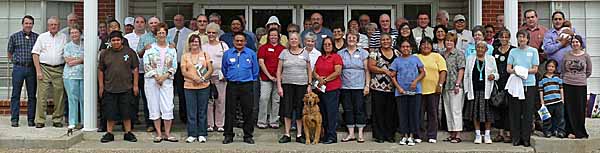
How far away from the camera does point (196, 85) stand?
28.5ft

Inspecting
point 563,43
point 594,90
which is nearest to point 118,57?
point 563,43

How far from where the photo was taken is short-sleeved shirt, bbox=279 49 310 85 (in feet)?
28.5

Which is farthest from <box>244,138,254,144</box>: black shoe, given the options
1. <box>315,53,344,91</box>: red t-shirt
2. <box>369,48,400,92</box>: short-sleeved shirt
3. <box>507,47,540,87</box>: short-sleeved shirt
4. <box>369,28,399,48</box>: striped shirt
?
<box>507,47,540,87</box>: short-sleeved shirt

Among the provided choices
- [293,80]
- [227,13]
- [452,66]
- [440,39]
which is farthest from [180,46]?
[452,66]

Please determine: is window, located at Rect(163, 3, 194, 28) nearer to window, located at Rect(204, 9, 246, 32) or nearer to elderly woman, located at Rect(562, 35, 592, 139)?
window, located at Rect(204, 9, 246, 32)

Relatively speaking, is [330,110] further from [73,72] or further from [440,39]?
[73,72]

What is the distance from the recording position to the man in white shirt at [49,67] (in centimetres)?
940

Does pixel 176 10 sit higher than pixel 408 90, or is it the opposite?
pixel 176 10

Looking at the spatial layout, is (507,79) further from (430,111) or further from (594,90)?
(594,90)

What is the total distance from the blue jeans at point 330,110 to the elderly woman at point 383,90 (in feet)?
1.56

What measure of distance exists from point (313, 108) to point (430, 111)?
144cm

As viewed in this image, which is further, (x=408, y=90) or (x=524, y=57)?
(x=408, y=90)

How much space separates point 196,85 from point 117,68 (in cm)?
99

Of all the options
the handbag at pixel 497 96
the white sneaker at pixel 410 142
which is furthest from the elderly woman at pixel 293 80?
the handbag at pixel 497 96
